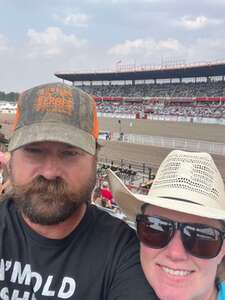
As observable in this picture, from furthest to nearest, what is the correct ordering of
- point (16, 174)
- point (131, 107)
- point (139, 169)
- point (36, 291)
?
point (131, 107), point (139, 169), point (16, 174), point (36, 291)

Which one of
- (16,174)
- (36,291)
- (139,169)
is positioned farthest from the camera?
(139,169)

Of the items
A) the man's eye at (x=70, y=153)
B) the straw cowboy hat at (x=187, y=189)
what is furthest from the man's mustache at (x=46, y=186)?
the straw cowboy hat at (x=187, y=189)

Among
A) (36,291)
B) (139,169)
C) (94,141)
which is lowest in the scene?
(139,169)

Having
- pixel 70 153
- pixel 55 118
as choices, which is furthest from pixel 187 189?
pixel 55 118

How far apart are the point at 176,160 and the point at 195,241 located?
0.34 meters

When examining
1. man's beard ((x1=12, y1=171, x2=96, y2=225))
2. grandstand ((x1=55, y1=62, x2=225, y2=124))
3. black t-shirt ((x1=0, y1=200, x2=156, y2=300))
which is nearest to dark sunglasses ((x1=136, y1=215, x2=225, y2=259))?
black t-shirt ((x1=0, y1=200, x2=156, y2=300))

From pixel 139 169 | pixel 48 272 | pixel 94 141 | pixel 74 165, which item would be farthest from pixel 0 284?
pixel 139 169

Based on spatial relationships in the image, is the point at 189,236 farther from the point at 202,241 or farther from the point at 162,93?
the point at 162,93

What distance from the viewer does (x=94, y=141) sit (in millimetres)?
1703

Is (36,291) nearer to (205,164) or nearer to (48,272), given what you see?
(48,272)

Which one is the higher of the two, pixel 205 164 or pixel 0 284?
pixel 205 164

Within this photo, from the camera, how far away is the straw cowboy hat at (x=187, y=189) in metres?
1.38

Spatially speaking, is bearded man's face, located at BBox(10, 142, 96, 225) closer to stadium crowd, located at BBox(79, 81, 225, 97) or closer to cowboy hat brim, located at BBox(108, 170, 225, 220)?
cowboy hat brim, located at BBox(108, 170, 225, 220)

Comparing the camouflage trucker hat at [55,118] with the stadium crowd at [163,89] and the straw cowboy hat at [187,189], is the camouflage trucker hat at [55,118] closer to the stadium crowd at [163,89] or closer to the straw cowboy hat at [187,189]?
the straw cowboy hat at [187,189]
